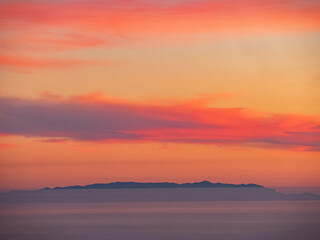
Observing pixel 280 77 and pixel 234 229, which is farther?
pixel 234 229

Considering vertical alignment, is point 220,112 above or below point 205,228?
above

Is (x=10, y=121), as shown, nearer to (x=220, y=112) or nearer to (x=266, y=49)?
(x=220, y=112)

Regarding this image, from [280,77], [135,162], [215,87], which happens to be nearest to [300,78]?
[280,77]

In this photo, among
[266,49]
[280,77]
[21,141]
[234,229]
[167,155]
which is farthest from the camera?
[234,229]

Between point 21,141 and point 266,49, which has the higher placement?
point 266,49

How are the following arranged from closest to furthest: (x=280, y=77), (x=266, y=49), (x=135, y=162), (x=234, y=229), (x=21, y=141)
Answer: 1. (x=266, y=49)
2. (x=280, y=77)
3. (x=21, y=141)
4. (x=135, y=162)
5. (x=234, y=229)

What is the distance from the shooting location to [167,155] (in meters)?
10.5

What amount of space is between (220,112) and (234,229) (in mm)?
4997

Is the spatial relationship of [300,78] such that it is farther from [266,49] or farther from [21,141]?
[21,141]

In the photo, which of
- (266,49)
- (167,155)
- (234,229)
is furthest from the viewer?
(234,229)

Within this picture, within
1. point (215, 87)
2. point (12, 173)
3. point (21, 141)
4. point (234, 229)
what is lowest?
point (234, 229)

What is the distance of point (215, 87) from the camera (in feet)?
26.6

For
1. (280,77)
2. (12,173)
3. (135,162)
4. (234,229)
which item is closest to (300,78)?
(280,77)

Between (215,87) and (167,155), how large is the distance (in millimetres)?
2754
